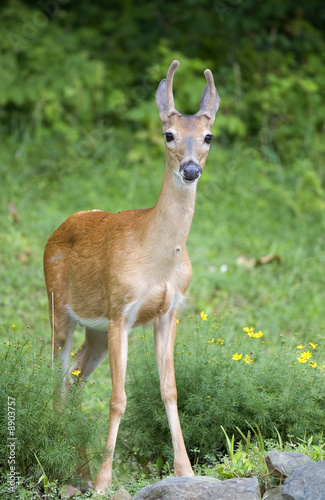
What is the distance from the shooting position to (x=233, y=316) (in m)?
7.50

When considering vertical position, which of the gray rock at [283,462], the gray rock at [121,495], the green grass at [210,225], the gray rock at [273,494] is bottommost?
the green grass at [210,225]

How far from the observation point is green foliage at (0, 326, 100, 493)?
13.6 ft

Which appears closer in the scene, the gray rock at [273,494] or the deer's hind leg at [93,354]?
the gray rock at [273,494]

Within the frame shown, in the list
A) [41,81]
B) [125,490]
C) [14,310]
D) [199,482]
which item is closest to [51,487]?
[125,490]

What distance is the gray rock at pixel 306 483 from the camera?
3.68 metres

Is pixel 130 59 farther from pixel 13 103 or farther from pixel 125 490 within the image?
pixel 125 490

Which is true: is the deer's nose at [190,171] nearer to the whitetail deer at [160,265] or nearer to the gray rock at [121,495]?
the whitetail deer at [160,265]

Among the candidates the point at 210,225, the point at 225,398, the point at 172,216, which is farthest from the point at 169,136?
the point at 210,225

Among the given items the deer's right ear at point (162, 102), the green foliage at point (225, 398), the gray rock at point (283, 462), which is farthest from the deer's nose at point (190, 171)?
the gray rock at point (283, 462)

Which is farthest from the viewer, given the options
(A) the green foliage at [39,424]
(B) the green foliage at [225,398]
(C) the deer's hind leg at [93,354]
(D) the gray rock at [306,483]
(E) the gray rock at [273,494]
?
(C) the deer's hind leg at [93,354]

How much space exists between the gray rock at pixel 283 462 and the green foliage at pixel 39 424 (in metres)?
1.00

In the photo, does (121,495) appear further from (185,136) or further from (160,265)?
(185,136)

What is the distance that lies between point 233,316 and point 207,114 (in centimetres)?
325

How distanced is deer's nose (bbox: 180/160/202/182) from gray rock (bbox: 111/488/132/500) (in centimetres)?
166
